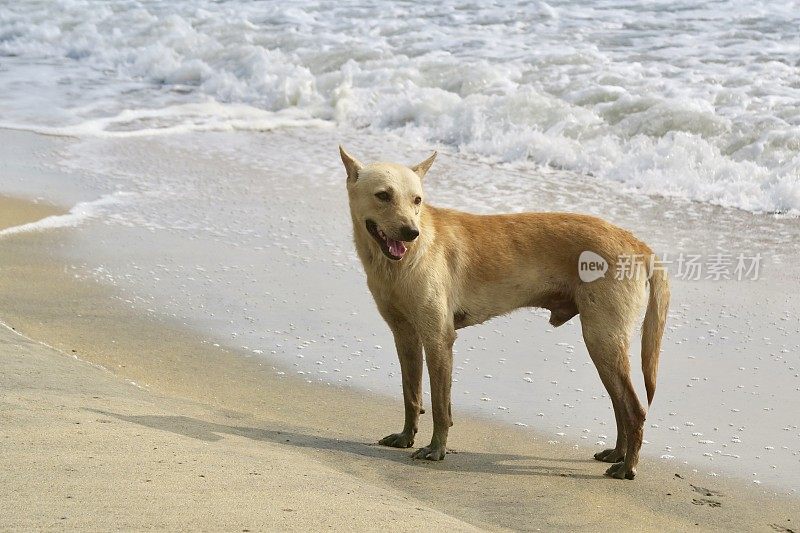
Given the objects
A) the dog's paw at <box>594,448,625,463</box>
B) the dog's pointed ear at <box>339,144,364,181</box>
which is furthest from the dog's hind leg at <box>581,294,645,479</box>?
the dog's pointed ear at <box>339,144,364,181</box>

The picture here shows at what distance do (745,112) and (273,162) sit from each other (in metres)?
4.86

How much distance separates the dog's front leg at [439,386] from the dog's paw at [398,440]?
0.56 feet

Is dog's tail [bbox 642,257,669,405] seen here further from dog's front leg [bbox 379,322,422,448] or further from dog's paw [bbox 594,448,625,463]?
dog's front leg [bbox 379,322,422,448]

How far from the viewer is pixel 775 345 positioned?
6117mm

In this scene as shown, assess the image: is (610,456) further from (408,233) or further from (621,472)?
(408,233)

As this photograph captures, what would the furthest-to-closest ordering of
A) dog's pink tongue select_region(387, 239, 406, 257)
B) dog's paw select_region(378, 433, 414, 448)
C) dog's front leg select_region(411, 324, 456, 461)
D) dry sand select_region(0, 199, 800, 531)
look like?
dog's paw select_region(378, 433, 414, 448), dog's front leg select_region(411, 324, 456, 461), dog's pink tongue select_region(387, 239, 406, 257), dry sand select_region(0, 199, 800, 531)

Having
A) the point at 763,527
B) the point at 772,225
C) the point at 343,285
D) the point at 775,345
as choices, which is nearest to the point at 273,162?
the point at 343,285

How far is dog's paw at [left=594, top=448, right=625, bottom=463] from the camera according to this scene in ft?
16.0

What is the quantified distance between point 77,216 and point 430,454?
4833 mm

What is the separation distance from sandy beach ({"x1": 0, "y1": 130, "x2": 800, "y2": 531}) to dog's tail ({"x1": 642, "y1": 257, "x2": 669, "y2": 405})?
40 cm

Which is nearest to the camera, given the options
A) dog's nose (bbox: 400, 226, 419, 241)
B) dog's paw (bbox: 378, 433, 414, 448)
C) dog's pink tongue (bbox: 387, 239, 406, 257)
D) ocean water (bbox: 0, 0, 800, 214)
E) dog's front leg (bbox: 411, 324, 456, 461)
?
dog's nose (bbox: 400, 226, 419, 241)

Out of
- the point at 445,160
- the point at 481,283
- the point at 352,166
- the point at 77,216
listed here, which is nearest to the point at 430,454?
the point at 481,283

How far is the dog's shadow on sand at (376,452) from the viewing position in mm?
4703

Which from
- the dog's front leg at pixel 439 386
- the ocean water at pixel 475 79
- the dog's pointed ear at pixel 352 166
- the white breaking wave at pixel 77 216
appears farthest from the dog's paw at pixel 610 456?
the white breaking wave at pixel 77 216
